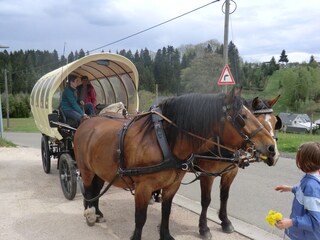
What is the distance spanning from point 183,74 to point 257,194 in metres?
17.1

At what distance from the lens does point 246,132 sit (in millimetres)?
2930

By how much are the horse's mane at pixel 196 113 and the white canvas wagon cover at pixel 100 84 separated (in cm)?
311

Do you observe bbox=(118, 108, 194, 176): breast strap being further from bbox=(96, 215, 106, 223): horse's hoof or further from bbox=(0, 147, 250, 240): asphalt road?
bbox=(96, 215, 106, 223): horse's hoof

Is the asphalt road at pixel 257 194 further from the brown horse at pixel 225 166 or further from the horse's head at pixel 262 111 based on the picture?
the horse's head at pixel 262 111

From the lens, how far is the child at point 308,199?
6.94ft

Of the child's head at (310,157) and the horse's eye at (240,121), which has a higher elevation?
the horse's eye at (240,121)

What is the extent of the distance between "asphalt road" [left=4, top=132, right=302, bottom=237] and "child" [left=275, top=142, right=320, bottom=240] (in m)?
2.06

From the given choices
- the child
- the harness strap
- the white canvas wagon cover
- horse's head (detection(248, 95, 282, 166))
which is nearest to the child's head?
the child

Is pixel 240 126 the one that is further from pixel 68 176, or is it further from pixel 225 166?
pixel 68 176

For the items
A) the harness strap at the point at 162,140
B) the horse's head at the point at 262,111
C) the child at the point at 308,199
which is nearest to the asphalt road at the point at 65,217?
the harness strap at the point at 162,140

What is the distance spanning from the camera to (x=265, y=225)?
173 inches

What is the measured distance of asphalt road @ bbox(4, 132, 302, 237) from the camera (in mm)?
4777

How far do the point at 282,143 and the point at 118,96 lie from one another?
655 centimetres

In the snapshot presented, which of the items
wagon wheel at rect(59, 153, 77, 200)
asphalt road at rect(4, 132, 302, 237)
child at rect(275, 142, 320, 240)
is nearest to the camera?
child at rect(275, 142, 320, 240)
